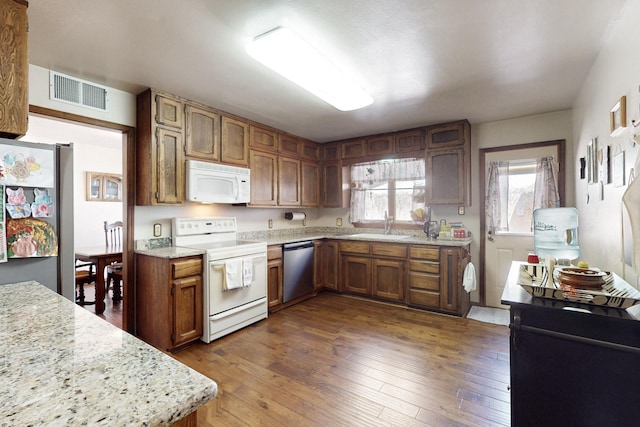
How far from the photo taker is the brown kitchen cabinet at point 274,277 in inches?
134

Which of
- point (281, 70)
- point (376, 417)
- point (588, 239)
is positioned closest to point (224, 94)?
point (281, 70)

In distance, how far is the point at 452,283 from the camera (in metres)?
3.29

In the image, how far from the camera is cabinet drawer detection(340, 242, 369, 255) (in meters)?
3.90

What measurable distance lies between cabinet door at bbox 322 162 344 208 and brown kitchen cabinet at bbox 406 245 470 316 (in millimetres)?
1433

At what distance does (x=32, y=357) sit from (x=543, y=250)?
9.68 feet

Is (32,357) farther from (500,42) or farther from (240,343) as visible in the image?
(500,42)

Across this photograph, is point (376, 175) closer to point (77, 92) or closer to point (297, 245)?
Result: point (297, 245)

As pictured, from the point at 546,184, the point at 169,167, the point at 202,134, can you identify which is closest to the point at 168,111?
the point at 202,134

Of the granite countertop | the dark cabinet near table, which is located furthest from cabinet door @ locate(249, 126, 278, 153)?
the dark cabinet near table

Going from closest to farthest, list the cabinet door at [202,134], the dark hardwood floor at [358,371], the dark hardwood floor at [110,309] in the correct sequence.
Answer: the dark hardwood floor at [358,371], the cabinet door at [202,134], the dark hardwood floor at [110,309]

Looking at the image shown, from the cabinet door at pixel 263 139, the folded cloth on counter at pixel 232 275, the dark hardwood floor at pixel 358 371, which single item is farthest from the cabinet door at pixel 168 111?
the dark hardwood floor at pixel 358 371

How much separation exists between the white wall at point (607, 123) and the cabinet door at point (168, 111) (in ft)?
10.4

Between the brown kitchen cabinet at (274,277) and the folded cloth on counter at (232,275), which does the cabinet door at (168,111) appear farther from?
the brown kitchen cabinet at (274,277)

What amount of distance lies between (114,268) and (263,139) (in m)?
2.90
